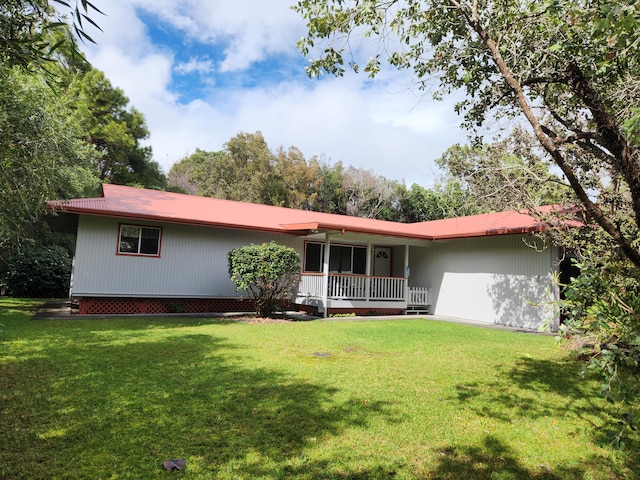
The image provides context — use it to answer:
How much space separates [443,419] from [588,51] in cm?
478

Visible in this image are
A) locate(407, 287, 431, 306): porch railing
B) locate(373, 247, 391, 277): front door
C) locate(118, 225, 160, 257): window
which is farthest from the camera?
locate(373, 247, 391, 277): front door

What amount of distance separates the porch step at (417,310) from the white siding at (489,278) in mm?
308

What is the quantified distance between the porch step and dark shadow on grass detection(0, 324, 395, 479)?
1063 centimetres

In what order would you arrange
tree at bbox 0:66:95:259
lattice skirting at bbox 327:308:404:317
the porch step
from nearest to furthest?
tree at bbox 0:66:95:259
lattice skirting at bbox 327:308:404:317
the porch step

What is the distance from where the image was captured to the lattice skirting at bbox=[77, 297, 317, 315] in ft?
41.0

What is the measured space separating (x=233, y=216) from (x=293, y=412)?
1147cm

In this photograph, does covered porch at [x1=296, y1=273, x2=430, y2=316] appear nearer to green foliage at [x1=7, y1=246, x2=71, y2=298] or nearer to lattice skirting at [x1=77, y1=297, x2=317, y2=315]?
lattice skirting at [x1=77, y1=297, x2=317, y2=315]

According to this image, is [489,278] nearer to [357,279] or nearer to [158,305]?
[357,279]

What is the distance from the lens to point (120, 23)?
3.85m

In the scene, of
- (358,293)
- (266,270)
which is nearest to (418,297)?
(358,293)

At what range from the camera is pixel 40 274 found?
711 inches

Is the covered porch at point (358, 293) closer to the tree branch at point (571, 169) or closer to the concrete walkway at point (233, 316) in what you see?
the concrete walkway at point (233, 316)

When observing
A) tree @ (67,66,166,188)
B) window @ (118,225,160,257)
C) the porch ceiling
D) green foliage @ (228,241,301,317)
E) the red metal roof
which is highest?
tree @ (67,66,166,188)

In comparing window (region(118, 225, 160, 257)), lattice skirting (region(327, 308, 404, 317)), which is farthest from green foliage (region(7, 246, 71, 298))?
lattice skirting (region(327, 308, 404, 317))
